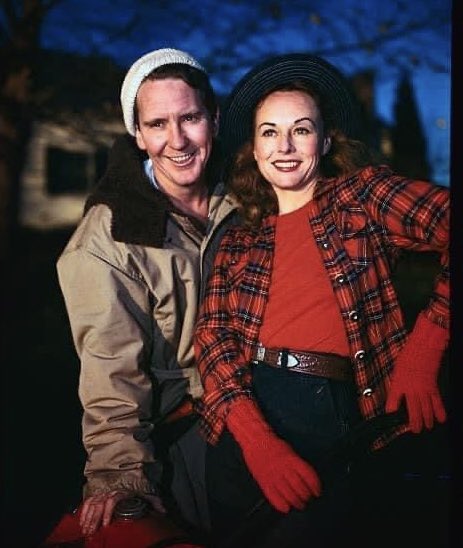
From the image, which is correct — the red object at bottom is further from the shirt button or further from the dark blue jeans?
the shirt button

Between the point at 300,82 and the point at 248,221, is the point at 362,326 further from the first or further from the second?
the point at 300,82

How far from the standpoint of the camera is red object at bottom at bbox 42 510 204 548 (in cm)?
193

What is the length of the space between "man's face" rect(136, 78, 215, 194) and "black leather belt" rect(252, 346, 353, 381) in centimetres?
81

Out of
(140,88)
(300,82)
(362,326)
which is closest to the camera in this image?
(362,326)

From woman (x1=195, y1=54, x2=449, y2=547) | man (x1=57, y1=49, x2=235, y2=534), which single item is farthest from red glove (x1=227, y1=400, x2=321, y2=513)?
man (x1=57, y1=49, x2=235, y2=534)

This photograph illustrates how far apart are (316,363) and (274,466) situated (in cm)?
34

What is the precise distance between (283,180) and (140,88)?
2.21 feet

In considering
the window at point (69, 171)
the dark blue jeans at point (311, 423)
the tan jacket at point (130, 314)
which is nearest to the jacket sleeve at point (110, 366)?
the tan jacket at point (130, 314)

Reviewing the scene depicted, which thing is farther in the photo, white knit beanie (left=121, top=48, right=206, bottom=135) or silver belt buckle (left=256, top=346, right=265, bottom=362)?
white knit beanie (left=121, top=48, right=206, bottom=135)

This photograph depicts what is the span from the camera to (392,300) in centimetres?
212

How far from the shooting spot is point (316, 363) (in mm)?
2059

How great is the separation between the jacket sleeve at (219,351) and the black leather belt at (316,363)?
154 millimetres

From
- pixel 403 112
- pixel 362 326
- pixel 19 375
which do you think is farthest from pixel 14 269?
pixel 362 326


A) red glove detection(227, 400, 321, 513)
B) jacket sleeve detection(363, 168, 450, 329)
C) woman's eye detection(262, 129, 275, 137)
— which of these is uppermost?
woman's eye detection(262, 129, 275, 137)
